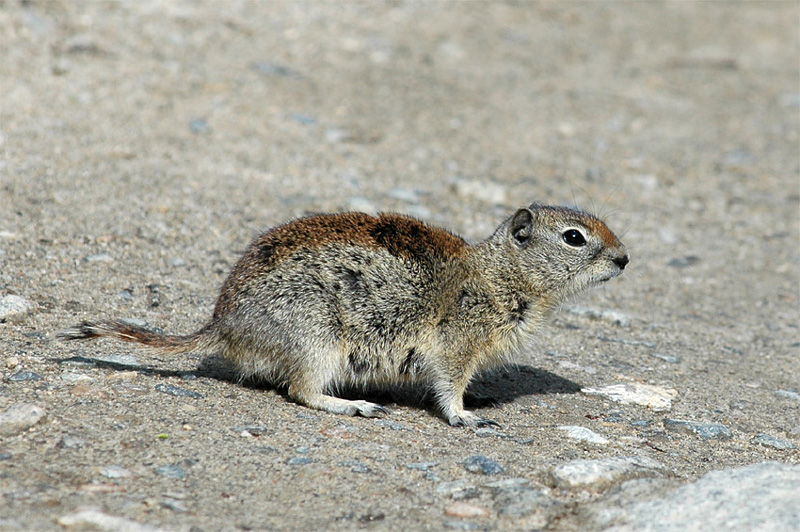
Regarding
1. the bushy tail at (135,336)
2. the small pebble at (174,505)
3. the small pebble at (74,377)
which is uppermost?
the bushy tail at (135,336)

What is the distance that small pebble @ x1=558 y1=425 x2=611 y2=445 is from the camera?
4.70m

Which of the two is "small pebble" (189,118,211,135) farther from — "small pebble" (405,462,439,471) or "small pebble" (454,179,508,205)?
"small pebble" (405,462,439,471)

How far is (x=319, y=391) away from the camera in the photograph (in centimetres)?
486

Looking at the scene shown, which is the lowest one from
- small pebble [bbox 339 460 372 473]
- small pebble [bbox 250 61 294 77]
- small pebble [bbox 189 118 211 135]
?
small pebble [bbox 339 460 372 473]

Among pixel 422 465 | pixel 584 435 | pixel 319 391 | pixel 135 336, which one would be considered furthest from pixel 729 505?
pixel 135 336

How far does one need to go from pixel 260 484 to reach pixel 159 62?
6893 millimetres

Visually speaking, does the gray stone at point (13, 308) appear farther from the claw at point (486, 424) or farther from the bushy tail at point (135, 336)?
the claw at point (486, 424)

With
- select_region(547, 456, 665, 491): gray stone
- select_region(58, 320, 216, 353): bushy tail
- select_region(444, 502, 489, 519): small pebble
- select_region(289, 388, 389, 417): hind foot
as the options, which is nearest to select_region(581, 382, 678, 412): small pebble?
select_region(547, 456, 665, 491): gray stone

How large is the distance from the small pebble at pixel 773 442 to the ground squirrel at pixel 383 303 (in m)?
1.18

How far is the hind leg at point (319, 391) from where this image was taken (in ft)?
15.8

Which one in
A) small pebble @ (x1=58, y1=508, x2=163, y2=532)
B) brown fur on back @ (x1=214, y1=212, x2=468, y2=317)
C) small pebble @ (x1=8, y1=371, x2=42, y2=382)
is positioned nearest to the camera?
small pebble @ (x1=58, y1=508, x2=163, y2=532)

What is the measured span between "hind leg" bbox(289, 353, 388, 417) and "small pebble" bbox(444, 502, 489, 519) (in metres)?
1.05

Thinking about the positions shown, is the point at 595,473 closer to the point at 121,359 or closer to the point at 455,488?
the point at 455,488

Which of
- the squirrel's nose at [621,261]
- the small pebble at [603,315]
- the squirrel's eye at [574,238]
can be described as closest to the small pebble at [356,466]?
the squirrel's eye at [574,238]
